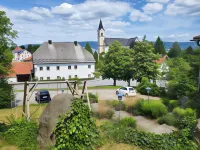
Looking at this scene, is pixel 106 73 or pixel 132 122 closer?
pixel 132 122

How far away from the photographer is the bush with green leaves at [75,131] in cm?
695

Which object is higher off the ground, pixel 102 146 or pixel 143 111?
pixel 102 146

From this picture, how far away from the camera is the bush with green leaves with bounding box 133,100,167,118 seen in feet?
51.2

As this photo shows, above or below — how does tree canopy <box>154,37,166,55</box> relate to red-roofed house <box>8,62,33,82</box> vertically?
above

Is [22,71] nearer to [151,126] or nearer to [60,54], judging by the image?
[60,54]

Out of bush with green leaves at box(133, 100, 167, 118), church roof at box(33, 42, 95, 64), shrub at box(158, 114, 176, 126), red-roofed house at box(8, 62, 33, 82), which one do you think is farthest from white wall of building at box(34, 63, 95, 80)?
shrub at box(158, 114, 176, 126)

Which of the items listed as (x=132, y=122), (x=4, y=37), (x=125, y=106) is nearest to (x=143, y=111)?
(x=125, y=106)

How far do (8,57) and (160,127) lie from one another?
45.2 feet

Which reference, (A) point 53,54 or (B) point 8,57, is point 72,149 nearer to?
(B) point 8,57

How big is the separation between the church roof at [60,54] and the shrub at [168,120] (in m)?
37.7

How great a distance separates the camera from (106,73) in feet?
121

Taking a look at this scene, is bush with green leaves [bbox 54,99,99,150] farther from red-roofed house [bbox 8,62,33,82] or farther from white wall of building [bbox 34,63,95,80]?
white wall of building [bbox 34,63,95,80]

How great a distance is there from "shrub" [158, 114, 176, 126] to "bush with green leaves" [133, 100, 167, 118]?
782 millimetres

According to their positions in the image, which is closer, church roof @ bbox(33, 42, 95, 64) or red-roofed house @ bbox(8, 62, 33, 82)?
red-roofed house @ bbox(8, 62, 33, 82)
